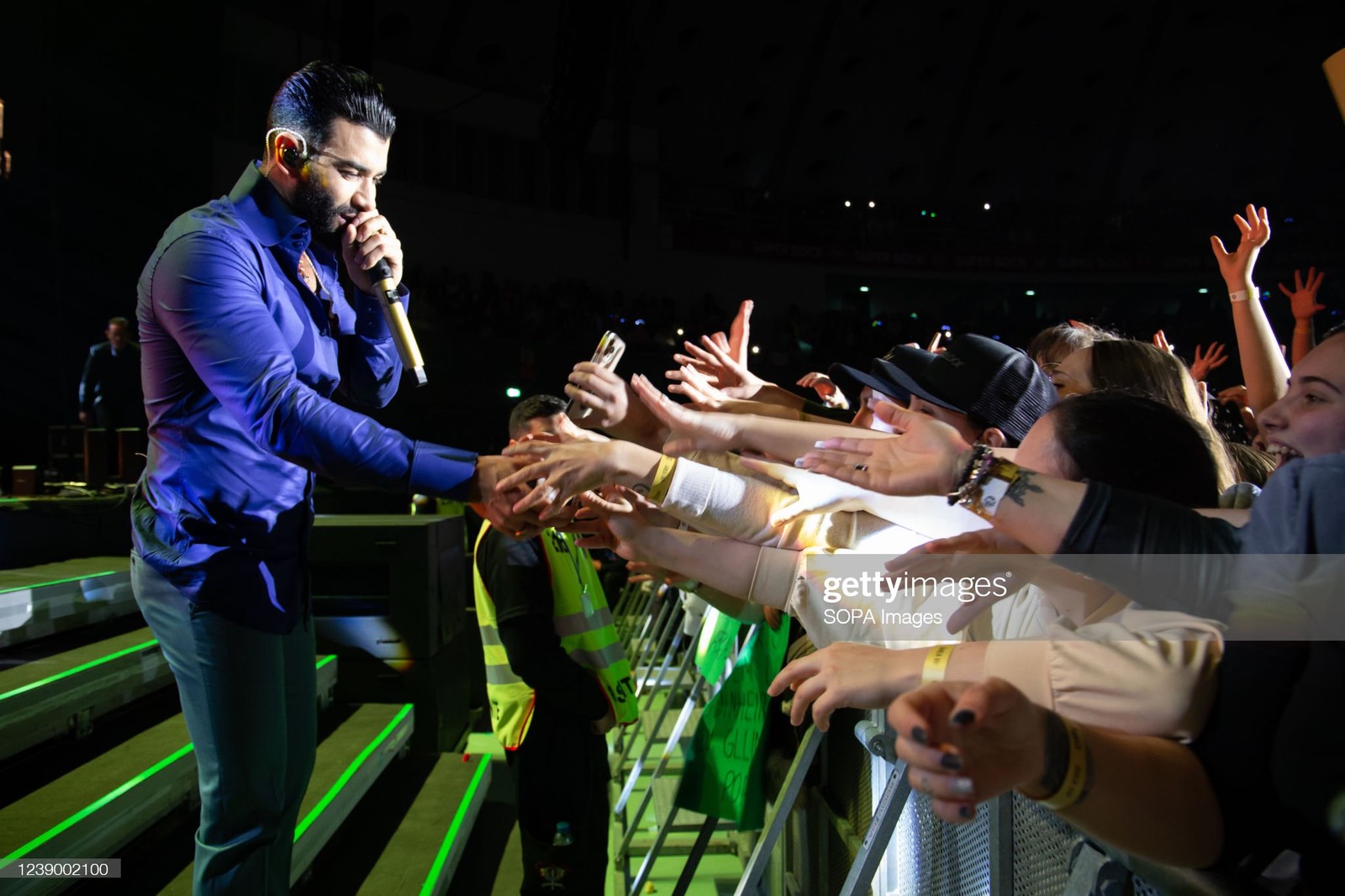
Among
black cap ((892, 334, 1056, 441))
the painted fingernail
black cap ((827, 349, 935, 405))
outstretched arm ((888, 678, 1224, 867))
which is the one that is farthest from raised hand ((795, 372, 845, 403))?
the painted fingernail

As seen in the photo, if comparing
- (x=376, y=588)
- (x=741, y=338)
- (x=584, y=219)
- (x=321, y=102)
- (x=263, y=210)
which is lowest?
(x=376, y=588)

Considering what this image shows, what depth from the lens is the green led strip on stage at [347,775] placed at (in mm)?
2109

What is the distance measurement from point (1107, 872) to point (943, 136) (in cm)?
1600

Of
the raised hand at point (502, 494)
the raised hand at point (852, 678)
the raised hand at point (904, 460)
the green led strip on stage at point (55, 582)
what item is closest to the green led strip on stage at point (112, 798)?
the green led strip on stage at point (55, 582)

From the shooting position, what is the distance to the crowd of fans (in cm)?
75

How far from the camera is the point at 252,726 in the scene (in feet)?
4.46

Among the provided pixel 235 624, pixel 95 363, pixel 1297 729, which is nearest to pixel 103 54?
pixel 95 363

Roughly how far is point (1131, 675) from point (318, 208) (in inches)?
58.4

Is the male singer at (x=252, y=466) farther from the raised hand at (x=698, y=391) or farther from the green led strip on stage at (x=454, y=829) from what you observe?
the green led strip on stage at (x=454, y=829)

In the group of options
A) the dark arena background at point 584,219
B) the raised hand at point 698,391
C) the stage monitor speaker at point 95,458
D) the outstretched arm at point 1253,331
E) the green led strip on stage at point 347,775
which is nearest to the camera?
the green led strip on stage at point 347,775

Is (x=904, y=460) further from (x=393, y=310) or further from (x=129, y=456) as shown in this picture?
(x=129, y=456)

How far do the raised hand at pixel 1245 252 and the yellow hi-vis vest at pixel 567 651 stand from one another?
2218 millimetres

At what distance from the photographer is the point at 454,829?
2.73m

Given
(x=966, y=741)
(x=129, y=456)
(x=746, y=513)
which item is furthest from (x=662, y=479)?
(x=129, y=456)
